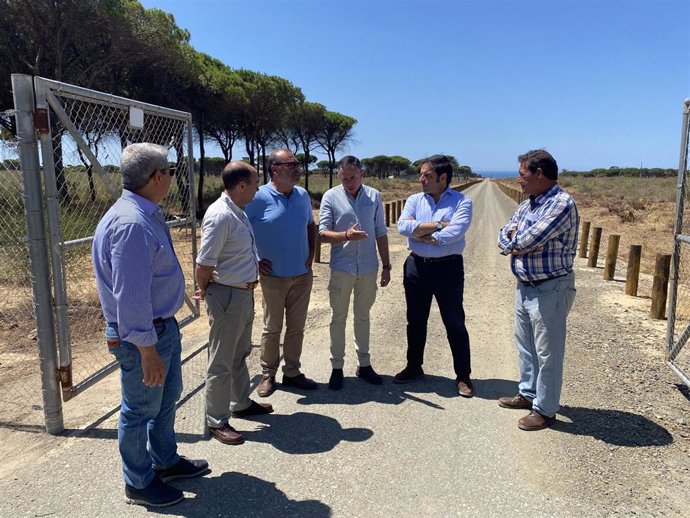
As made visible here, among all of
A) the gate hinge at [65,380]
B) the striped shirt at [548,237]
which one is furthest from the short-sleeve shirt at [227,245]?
the striped shirt at [548,237]

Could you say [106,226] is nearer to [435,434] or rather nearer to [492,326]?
[435,434]

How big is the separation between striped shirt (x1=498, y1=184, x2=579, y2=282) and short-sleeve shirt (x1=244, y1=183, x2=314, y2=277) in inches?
66.1

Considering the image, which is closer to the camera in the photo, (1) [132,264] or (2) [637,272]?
(1) [132,264]

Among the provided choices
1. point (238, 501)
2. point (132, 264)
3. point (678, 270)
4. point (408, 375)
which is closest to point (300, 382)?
point (408, 375)

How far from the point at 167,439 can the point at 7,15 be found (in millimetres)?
14234

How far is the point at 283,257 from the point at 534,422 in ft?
7.35

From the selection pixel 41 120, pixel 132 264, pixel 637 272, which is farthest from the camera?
pixel 637 272

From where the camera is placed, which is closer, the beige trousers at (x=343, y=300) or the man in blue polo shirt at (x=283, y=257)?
the man in blue polo shirt at (x=283, y=257)

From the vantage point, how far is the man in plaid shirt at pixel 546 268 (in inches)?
134

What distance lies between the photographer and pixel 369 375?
4348 mm

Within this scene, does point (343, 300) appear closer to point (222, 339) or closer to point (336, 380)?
point (336, 380)

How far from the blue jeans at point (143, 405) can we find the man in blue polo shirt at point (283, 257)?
1297 mm

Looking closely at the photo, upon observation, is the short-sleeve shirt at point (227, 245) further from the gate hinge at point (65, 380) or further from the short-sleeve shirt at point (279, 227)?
the gate hinge at point (65, 380)

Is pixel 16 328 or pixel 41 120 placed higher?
pixel 41 120
